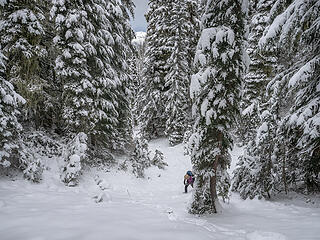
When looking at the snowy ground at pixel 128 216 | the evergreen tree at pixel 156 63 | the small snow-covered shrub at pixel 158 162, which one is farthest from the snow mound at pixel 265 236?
the evergreen tree at pixel 156 63

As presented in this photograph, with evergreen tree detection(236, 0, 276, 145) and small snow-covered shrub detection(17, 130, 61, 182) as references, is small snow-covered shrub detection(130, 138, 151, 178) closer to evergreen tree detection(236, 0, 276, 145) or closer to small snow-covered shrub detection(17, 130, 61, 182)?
small snow-covered shrub detection(17, 130, 61, 182)

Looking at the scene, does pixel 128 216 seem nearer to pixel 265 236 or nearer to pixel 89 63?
pixel 265 236

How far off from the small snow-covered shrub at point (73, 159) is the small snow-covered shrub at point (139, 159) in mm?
3819

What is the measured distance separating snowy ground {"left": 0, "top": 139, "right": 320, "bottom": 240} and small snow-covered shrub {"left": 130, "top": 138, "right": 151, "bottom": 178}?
72 centimetres

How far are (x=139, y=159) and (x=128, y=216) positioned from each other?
8.23 meters

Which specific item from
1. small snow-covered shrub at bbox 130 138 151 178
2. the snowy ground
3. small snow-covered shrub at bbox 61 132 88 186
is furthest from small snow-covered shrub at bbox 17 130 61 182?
small snow-covered shrub at bbox 130 138 151 178

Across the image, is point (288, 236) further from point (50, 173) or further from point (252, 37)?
point (252, 37)

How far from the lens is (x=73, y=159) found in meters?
A: 9.38

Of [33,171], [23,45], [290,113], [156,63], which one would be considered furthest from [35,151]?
[156,63]

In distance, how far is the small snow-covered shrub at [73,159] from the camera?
927cm

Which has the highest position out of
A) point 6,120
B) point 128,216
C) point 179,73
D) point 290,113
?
point 179,73

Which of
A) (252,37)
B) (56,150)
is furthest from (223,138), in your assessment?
(252,37)

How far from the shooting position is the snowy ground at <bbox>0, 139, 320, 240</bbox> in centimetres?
365

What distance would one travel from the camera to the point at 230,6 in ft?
20.5
